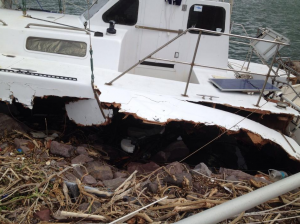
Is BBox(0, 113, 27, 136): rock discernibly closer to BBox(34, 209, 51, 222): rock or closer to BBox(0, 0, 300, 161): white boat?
BBox(0, 0, 300, 161): white boat

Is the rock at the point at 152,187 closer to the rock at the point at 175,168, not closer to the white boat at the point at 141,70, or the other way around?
the rock at the point at 175,168

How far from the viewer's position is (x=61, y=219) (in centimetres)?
285

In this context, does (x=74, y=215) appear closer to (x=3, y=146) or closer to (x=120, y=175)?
(x=120, y=175)

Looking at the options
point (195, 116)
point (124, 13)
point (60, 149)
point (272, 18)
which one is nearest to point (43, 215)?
point (60, 149)

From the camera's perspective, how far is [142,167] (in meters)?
4.09

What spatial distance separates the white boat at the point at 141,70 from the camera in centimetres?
379

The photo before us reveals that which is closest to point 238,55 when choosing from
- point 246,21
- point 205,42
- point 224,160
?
point 246,21

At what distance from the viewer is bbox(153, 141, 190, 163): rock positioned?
439 cm

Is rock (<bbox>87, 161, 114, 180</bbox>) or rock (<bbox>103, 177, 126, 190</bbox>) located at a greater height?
rock (<bbox>103, 177, 126, 190</bbox>)

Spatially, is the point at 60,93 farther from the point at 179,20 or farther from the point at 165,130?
the point at 179,20

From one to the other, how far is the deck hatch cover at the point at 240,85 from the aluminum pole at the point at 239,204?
2398mm

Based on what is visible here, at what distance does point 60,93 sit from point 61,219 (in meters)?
1.67

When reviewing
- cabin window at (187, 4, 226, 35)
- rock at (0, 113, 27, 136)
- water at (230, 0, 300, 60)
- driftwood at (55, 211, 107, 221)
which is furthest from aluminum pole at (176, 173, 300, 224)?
water at (230, 0, 300, 60)

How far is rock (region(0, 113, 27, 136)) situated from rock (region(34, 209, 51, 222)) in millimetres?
1760
